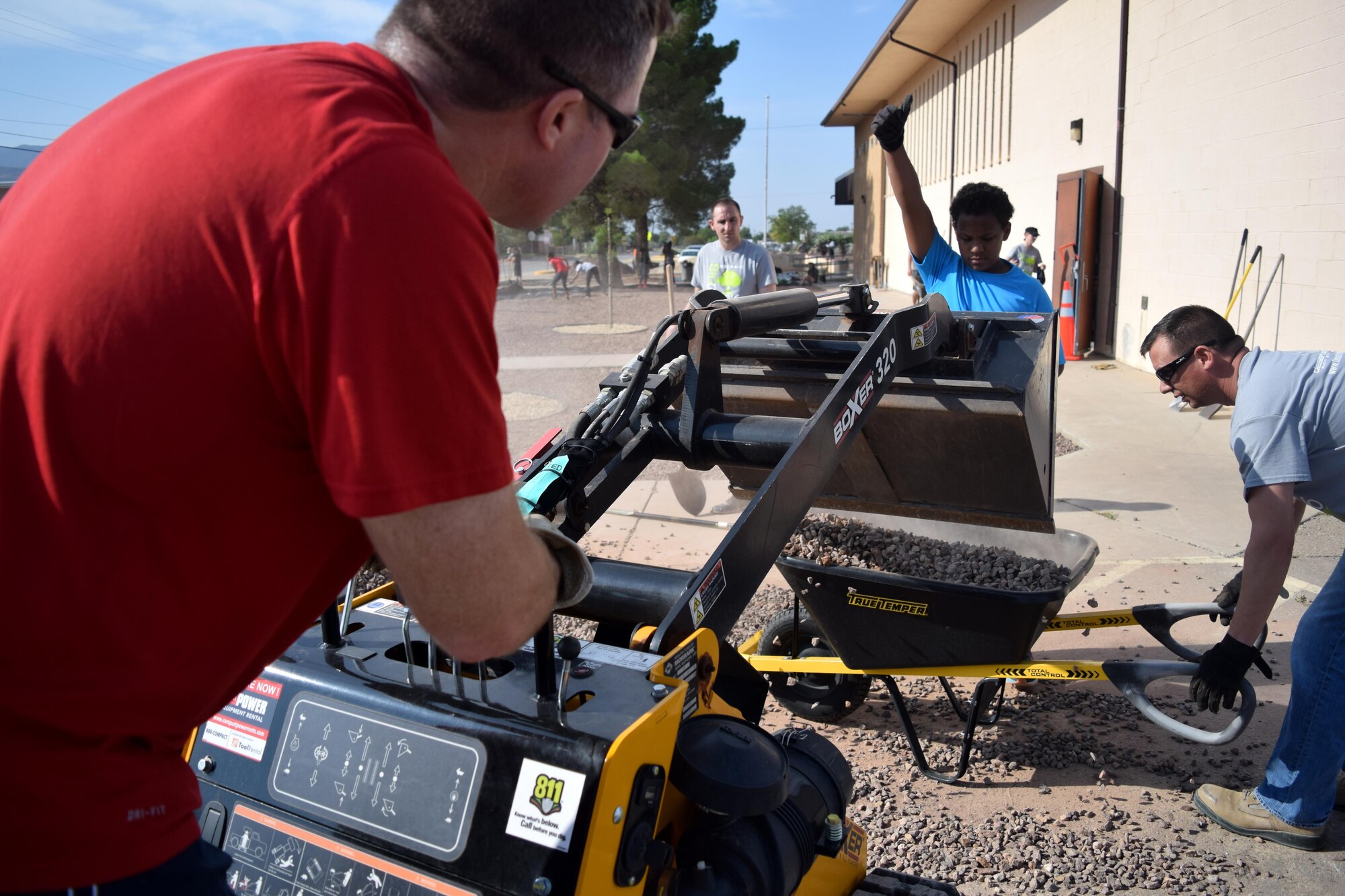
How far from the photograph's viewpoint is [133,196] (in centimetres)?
87

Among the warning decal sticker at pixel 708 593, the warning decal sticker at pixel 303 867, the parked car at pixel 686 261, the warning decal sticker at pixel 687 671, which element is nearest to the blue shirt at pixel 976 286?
the warning decal sticker at pixel 708 593

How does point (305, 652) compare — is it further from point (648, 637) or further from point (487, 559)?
point (487, 559)

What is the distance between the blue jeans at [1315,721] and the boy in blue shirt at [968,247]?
1.68 meters

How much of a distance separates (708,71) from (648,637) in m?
34.6

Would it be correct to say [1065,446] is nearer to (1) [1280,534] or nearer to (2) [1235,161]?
(2) [1235,161]

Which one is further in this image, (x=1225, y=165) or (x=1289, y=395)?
(x=1225, y=165)

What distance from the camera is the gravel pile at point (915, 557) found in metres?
3.41

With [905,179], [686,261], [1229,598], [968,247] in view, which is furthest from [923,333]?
[686,261]

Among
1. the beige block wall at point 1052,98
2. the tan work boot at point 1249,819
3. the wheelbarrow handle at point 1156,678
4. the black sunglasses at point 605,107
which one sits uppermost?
the beige block wall at point 1052,98

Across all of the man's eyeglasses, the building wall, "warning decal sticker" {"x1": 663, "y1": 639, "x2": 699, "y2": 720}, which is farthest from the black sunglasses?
the building wall

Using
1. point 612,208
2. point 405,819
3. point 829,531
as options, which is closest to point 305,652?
point 405,819

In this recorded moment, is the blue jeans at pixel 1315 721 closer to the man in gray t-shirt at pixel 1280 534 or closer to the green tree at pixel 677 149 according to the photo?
the man in gray t-shirt at pixel 1280 534

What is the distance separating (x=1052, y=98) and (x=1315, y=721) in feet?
42.7

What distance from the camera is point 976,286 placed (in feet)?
13.9
